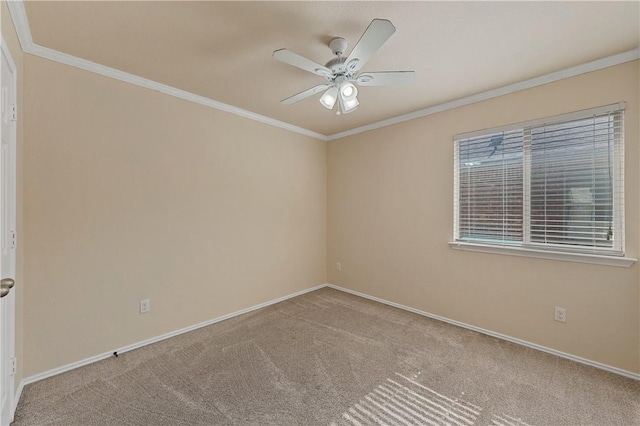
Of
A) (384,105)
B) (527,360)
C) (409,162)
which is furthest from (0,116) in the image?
(527,360)

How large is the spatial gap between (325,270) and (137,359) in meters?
2.71

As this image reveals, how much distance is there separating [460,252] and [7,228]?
3.67m

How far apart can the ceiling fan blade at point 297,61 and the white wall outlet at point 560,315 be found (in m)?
2.75

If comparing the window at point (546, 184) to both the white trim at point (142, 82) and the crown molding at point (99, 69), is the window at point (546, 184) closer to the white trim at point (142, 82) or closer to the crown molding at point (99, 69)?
the white trim at point (142, 82)

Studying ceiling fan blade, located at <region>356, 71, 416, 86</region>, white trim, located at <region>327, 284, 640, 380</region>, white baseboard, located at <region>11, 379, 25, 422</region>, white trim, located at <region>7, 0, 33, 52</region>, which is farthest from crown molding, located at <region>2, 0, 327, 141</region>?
white trim, located at <region>327, 284, 640, 380</region>

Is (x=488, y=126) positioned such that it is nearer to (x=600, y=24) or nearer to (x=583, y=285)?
(x=600, y=24)

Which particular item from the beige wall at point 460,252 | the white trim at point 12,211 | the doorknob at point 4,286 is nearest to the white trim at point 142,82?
the white trim at point 12,211

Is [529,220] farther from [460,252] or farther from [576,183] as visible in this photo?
[460,252]

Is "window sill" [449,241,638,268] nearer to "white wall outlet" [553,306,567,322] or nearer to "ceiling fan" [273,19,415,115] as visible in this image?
"white wall outlet" [553,306,567,322]

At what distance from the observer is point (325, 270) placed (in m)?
4.48

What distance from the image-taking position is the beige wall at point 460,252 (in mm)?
2164

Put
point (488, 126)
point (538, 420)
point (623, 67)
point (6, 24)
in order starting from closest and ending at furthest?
point (6, 24), point (538, 420), point (623, 67), point (488, 126)

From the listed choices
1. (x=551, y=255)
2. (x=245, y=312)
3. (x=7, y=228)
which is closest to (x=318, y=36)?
(x=7, y=228)

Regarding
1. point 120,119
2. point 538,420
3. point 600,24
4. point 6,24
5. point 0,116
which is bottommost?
point 538,420
